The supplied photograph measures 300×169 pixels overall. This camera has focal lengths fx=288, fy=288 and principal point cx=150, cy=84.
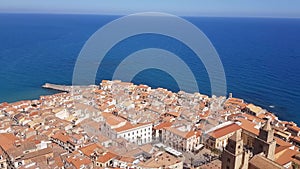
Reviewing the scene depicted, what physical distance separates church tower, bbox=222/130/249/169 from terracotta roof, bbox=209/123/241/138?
7050 millimetres

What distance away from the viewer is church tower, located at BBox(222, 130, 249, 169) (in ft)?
34.7

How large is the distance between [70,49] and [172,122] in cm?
4199

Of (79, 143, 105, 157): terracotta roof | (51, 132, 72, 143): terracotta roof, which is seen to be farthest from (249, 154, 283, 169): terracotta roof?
(51, 132, 72, 143): terracotta roof

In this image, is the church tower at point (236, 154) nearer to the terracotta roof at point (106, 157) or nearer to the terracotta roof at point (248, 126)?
the terracotta roof at point (106, 157)

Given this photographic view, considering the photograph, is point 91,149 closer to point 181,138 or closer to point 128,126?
point 128,126

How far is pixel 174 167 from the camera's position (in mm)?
14375

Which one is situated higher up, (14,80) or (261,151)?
(261,151)

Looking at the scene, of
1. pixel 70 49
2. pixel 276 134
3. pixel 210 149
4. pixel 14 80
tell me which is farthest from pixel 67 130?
pixel 70 49

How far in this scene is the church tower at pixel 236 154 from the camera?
1059 cm

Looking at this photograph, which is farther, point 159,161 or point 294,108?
point 294,108

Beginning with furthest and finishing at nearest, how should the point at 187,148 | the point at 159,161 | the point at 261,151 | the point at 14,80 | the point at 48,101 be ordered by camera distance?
the point at 14,80 < the point at 48,101 < the point at 187,148 < the point at 159,161 < the point at 261,151

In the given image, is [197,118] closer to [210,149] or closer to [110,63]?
[210,149]

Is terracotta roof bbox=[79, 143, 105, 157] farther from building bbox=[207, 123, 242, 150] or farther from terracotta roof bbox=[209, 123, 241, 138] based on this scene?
terracotta roof bbox=[209, 123, 241, 138]

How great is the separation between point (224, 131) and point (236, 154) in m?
8.08
